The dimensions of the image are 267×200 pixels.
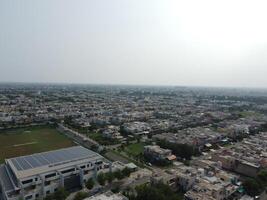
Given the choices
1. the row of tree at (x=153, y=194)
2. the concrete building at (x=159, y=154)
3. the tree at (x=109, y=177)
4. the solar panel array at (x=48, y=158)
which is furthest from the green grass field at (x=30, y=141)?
the row of tree at (x=153, y=194)

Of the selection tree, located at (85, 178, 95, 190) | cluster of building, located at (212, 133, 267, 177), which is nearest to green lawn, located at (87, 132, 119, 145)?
tree, located at (85, 178, 95, 190)

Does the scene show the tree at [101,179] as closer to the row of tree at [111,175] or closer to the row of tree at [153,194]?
the row of tree at [111,175]

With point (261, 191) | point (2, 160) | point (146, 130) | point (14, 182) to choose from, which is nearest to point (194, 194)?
point (261, 191)

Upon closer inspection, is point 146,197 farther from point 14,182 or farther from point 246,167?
point 246,167

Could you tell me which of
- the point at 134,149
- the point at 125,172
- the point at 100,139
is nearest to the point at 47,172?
the point at 125,172

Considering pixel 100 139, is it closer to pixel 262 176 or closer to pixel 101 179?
pixel 101 179
